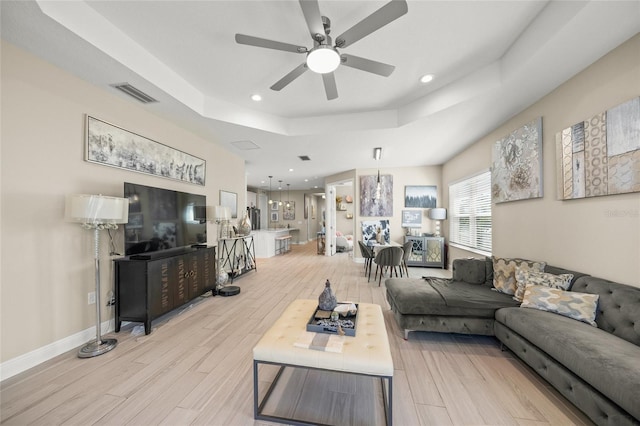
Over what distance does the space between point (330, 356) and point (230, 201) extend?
441 cm

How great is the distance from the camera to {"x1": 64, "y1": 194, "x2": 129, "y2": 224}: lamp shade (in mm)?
2105

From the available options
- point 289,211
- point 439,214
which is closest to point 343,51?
point 439,214

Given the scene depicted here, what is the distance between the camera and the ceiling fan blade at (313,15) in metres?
1.53

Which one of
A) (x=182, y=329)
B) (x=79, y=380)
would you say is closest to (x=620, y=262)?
(x=182, y=329)

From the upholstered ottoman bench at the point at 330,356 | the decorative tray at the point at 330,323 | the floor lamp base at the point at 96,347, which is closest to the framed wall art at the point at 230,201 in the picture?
the floor lamp base at the point at 96,347

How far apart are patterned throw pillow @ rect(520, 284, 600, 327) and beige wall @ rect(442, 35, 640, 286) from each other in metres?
0.36

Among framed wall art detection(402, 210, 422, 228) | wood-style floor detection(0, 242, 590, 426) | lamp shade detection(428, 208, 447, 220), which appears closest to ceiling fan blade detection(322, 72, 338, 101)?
wood-style floor detection(0, 242, 590, 426)

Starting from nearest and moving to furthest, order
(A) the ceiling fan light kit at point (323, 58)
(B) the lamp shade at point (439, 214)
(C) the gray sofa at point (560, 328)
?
(C) the gray sofa at point (560, 328), (A) the ceiling fan light kit at point (323, 58), (B) the lamp shade at point (439, 214)

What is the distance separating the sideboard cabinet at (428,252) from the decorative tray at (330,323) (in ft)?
15.5

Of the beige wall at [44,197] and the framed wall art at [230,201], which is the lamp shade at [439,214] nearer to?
the framed wall art at [230,201]

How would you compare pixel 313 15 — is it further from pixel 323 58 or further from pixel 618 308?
pixel 618 308

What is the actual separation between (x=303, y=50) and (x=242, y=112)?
2033 millimetres

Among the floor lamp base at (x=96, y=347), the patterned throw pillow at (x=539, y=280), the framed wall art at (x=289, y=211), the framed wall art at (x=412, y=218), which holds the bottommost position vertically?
the floor lamp base at (x=96, y=347)

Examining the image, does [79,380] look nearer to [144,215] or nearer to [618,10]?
[144,215]
